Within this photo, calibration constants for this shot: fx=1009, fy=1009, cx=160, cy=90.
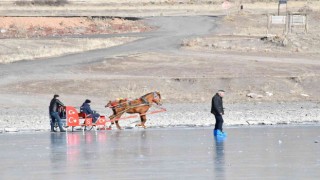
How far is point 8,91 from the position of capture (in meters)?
40.8

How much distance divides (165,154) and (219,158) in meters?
1.63

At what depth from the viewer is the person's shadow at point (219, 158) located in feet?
60.2

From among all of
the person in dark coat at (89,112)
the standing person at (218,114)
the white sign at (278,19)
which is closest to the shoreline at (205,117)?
the person in dark coat at (89,112)

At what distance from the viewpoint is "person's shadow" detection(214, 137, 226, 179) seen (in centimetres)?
1836

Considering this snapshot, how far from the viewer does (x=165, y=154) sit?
2234 centimetres

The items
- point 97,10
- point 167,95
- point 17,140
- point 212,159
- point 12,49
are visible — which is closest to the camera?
point 212,159

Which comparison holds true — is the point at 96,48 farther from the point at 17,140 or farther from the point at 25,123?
the point at 17,140

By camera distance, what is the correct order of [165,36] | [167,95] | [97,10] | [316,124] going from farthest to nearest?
[97,10]
[165,36]
[167,95]
[316,124]

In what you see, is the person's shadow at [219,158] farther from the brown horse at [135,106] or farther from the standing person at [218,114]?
the brown horse at [135,106]

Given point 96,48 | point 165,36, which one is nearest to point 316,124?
point 96,48

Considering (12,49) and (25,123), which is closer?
(25,123)

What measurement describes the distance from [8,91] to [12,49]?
578 inches

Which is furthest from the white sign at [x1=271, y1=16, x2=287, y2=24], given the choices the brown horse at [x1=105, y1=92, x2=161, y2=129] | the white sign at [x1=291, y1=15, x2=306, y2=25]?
the brown horse at [x1=105, y1=92, x2=161, y2=129]

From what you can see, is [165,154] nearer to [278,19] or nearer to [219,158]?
[219,158]
